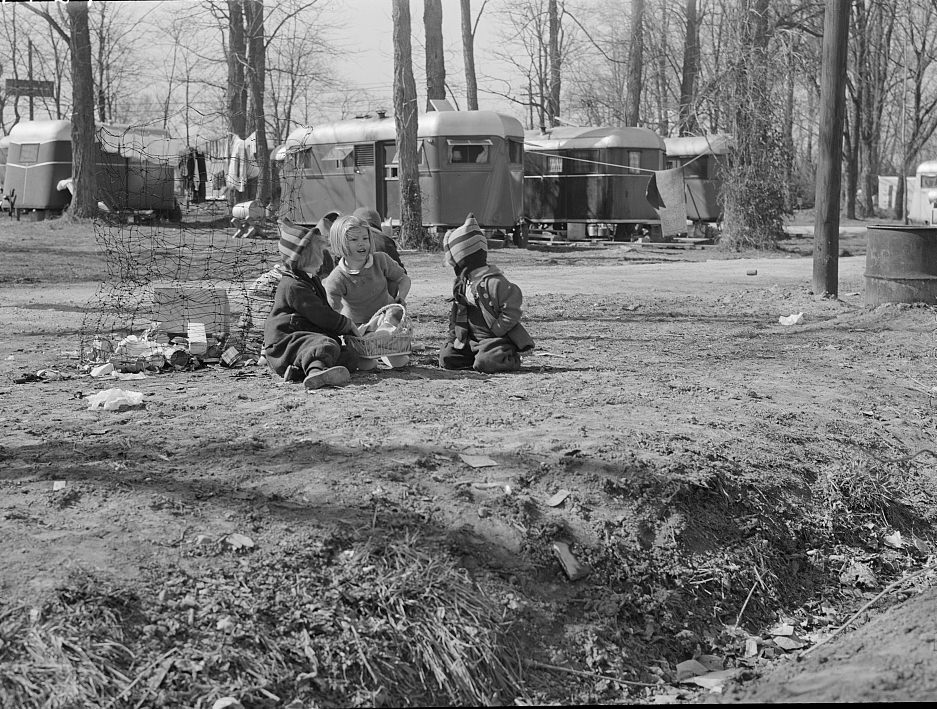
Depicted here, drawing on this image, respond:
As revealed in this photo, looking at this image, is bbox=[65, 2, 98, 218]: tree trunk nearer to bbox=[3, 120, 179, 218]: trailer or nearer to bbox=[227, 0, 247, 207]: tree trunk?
bbox=[3, 120, 179, 218]: trailer

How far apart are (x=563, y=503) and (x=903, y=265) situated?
8.03 metres

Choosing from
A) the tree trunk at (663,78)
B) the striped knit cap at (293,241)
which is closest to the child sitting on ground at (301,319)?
the striped knit cap at (293,241)

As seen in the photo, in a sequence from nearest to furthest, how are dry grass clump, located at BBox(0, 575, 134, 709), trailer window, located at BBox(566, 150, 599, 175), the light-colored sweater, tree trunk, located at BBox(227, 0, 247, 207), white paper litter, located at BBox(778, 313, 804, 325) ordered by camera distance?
dry grass clump, located at BBox(0, 575, 134, 709) < the light-colored sweater < white paper litter, located at BBox(778, 313, 804, 325) < trailer window, located at BBox(566, 150, 599, 175) < tree trunk, located at BBox(227, 0, 247, 207)

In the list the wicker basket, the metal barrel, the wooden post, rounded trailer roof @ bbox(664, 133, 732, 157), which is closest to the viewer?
the wicker basket

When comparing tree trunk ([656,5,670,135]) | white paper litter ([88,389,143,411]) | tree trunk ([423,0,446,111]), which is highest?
tree trunk ([656,5,670,135])

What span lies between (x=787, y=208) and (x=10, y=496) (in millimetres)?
21949

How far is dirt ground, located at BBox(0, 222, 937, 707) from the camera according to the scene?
12.9ft

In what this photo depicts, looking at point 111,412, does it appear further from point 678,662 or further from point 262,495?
point 678,662

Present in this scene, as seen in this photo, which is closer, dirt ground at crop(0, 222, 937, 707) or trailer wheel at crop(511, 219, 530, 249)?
dirt ground at crop(0, 222, 937, 707)

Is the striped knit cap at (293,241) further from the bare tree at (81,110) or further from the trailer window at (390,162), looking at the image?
the bare tree at (81,110)

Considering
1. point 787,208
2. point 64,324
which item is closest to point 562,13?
point 787,208

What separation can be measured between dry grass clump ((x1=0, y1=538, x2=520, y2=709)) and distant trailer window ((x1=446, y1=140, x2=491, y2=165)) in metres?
18.1

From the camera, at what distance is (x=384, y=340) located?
7.19m

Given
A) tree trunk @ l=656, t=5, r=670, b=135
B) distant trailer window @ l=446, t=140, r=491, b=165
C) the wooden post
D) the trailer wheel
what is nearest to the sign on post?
tree trunk @ l=656, t=5, r=670, b=135
